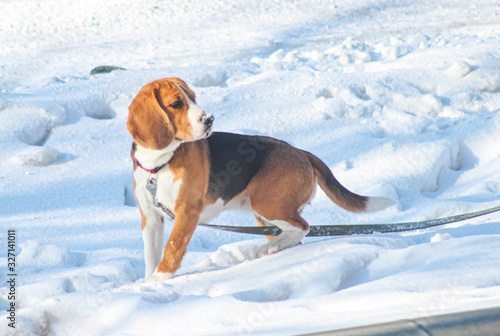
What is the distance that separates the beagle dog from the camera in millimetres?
2553

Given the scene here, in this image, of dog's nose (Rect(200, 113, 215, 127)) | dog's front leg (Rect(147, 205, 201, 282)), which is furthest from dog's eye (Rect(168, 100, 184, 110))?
dog's front leg (Rect(147, 205, 201, 282))

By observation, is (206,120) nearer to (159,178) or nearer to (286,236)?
(159,178)

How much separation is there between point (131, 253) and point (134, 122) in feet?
3.80

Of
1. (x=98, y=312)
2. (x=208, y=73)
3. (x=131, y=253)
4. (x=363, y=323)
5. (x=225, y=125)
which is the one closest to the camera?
(x=363, y=323)

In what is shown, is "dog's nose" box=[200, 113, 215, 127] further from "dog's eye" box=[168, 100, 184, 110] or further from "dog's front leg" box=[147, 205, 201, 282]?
"dog's front leg" box=[147, 205, 201, 282]

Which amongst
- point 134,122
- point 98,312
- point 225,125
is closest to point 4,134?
point 225,125

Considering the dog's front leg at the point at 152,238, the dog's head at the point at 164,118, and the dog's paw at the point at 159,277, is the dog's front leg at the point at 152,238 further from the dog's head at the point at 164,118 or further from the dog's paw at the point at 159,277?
the dog's head at the point at 164,118

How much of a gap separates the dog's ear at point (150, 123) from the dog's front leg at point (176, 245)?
13.2 inches

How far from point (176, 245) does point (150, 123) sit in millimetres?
565

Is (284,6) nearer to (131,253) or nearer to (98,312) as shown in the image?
(131,253)

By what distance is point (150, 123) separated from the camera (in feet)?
8.30

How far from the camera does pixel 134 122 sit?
101 inches

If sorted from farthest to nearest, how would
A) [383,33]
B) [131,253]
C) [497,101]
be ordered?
[383,33], [497,101], [131,253]

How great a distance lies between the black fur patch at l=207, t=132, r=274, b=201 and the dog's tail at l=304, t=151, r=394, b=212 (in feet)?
1.20
